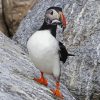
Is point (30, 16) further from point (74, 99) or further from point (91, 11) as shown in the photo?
point (74, 99)

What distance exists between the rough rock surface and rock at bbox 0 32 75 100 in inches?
17.3

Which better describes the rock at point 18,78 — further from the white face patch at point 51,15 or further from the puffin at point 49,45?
the white face patch at point 51,15

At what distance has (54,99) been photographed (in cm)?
739

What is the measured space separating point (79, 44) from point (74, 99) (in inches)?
61.0

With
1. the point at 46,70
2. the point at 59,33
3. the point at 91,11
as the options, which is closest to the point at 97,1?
the point at 91,11

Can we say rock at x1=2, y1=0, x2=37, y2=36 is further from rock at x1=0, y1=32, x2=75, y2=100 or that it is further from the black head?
the black head

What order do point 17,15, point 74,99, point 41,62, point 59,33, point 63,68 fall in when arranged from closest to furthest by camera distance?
point 41,62 → point 74,99 → point 63,68 → point 59,33 → point 17,15

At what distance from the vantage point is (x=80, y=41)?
9.80 meters

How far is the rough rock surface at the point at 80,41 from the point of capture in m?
9.25

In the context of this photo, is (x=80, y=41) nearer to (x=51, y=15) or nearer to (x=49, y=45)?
(x=51, y=15)

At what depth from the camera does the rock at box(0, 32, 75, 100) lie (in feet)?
22.1

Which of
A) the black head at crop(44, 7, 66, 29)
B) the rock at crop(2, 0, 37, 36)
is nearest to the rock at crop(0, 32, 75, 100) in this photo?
the black head at crop(44, 7, 66, 29)

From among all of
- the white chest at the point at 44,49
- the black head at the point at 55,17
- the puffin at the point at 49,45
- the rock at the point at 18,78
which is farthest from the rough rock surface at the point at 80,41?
the black head at the point at 55,17

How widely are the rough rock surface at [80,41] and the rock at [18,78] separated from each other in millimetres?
439
